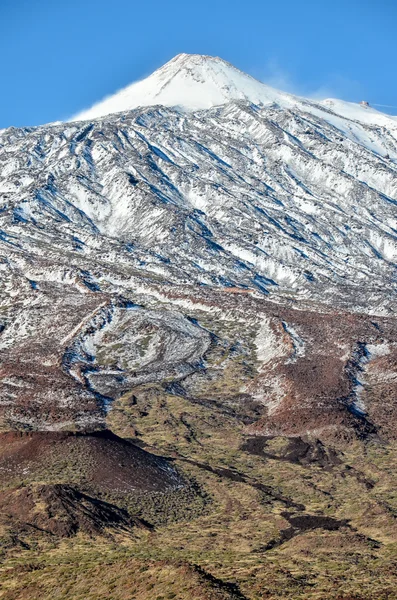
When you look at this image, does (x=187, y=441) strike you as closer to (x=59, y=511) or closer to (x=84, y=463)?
(x=84, y=463)

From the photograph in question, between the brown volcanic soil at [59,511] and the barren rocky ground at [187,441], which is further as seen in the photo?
the brown volcanic soil at [59,511]

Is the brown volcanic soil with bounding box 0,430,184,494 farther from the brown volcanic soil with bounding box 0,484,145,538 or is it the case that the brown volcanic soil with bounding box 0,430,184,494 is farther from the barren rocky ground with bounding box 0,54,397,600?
the brown volcanic soil with bounding box 0,484,145,538

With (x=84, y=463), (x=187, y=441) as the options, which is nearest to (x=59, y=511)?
(x=84, y=463)

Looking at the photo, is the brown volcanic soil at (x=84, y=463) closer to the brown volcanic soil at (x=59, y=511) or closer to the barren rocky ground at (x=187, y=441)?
the barren rocky ground at (x=187, y=441)

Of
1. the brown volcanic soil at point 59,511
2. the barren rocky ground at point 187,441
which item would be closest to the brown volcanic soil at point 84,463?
the barren rocky ground at point 187,441

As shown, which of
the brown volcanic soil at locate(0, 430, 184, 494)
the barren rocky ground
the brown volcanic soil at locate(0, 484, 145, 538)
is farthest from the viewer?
the brown volcanic soil at locate(0, 430, 184, 494)

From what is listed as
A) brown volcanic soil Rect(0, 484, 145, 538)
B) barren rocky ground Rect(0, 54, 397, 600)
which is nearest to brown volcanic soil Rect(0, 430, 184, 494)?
barren rocky ground Rect(0, 54, 397, 600)

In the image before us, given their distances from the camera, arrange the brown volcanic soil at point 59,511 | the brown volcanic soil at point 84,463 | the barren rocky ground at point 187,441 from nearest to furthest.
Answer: the barren rocky ground at point 187,441, the brown volcanic soil at point 59,511, the brown volcanic soil at point 84,463

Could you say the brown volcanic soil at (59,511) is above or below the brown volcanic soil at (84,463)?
below
